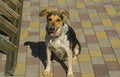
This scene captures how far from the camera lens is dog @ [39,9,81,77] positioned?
6.57 meters

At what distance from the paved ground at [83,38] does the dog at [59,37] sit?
16.2 inches

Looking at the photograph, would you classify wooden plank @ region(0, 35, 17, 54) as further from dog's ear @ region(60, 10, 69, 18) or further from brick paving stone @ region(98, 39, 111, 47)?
brick paving stone @ region(98, 39, 111, 47)

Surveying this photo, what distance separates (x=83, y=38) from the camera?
865cm

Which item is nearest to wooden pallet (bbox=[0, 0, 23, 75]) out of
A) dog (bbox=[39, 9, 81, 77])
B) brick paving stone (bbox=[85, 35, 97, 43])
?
dog (bbox=[39, 9, 81, 77])

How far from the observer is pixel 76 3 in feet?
35.1

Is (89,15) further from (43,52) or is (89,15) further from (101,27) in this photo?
(43,52)

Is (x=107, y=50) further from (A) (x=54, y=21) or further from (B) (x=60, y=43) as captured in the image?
(A) (x=54, y=21)

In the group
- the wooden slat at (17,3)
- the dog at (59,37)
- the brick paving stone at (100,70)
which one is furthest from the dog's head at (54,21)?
the wooden slat at (17,3)

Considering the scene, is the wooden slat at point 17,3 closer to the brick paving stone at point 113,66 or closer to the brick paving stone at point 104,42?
the brick paving stone at point 104,42

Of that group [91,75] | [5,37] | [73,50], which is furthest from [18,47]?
[91,75]

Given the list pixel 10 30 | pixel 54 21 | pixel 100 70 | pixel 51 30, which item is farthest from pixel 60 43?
pixel 10 30

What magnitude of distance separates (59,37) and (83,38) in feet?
6.27

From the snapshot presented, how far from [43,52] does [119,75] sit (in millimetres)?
2051

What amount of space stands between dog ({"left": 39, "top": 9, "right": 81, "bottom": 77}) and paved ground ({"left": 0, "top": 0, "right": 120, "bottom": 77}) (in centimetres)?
41
